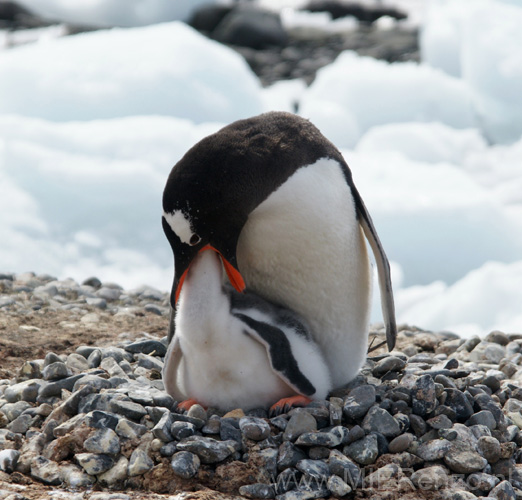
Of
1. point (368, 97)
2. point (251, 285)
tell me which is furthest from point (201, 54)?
point (251, 285)

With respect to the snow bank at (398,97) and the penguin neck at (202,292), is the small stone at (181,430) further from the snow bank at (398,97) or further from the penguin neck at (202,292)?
the snow bank at (398,97)

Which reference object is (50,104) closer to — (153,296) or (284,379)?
(153,296)

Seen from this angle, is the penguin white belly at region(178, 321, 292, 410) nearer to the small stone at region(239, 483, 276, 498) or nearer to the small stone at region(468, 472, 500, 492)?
the small stone at region(239, 483, 276, 498)

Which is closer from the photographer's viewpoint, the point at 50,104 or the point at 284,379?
the point at 284,379

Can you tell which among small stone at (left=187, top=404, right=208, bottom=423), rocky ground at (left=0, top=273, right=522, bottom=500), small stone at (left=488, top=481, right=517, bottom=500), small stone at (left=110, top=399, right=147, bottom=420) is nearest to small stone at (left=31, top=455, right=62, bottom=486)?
rocky ground at (left=0, top=273, right=522, bottom=500)

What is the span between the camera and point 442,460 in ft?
6.39

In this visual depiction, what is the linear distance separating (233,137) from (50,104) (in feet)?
18.3

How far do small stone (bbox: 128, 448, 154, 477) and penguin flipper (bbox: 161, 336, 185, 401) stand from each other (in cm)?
36

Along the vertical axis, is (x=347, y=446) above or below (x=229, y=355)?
below

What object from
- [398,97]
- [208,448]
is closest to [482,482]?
[208,448]

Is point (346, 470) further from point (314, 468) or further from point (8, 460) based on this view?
point (8, 460)

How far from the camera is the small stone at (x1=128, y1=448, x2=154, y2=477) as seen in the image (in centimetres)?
183

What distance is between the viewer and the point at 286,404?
2041 millimetres

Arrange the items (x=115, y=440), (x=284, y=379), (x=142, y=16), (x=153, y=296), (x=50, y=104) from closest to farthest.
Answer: (x=115, y=440)
(x=284, y=379)
(x=153, y=296)
(x=50, y=104)
(x=142, y=16)
